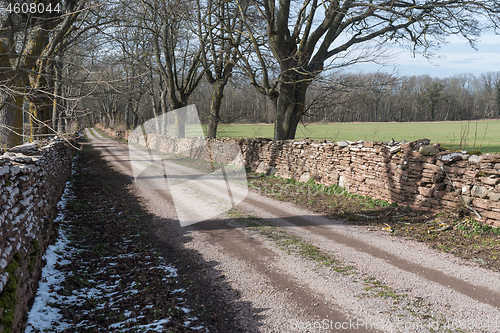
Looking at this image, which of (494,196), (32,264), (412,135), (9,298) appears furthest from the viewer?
(412,135)

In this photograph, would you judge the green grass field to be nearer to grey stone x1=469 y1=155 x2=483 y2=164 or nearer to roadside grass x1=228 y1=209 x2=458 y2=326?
grey stone x1=469 y1=155 x2=483 y2=164

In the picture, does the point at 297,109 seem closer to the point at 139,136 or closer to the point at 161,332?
the point at 161,332

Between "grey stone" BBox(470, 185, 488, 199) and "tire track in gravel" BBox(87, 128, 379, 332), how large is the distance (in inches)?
180

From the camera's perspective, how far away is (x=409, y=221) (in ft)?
24.1

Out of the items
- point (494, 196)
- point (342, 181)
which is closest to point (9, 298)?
point (494, 196)

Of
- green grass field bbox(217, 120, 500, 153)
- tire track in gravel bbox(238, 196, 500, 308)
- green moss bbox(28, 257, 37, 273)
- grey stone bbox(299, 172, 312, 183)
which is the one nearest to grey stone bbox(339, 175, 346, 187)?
grey stone bbox(299, 172, 312, 183)

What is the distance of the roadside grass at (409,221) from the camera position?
5.75 m

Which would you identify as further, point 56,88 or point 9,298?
point 56,88

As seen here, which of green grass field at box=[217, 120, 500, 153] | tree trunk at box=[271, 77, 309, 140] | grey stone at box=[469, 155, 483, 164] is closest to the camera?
grey stone at box=[469, 155, 483, 164]

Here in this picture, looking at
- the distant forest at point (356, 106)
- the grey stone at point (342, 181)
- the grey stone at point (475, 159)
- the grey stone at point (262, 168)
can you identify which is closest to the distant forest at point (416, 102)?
the distant forest at point (356, 106)

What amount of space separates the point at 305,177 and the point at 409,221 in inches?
210

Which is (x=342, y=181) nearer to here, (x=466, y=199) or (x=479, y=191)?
(x=466, y=199)

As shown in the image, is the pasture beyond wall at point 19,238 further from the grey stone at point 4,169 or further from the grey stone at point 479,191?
the grey stone at point 479,191

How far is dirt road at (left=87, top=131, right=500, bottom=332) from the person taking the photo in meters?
3.66
